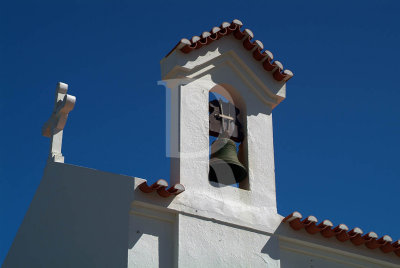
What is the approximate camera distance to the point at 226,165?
9031 millimetres

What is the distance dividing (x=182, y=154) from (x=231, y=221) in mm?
900

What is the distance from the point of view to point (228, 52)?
9.57 metres

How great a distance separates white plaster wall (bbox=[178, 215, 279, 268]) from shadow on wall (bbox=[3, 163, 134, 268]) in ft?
2.15

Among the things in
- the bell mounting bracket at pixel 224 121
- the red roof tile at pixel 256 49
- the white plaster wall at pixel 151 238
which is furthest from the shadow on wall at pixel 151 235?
the red roof tile at pixel 256 49

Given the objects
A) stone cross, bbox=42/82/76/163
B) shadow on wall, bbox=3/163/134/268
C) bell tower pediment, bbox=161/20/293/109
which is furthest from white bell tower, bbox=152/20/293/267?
stone cross, bbox=42/82/76/163

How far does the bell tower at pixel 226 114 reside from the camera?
8.70 metres

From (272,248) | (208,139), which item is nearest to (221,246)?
(272,248)

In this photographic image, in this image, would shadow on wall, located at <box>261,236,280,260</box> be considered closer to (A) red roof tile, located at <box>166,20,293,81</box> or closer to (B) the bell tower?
(B) the bell tower

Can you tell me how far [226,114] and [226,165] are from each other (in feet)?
2.49

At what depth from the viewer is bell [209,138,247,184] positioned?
29.5ft

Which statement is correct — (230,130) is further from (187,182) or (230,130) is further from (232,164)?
(187,182)

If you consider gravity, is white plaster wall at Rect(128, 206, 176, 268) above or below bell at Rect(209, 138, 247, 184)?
below

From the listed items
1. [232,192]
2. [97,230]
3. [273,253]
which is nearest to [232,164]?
[232,192]

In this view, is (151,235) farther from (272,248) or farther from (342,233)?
(342,233)
